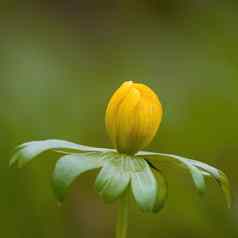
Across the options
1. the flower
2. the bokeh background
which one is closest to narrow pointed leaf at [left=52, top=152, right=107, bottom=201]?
the flower

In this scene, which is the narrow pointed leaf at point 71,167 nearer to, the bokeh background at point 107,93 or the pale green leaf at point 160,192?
the pale green leaf at point 160,192

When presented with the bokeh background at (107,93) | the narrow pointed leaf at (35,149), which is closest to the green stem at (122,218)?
the narrow pointed leaf at (35,149)

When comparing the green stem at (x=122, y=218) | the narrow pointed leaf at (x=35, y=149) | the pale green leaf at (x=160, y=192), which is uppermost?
the narrow pointed leaf at (x=35, y=149)

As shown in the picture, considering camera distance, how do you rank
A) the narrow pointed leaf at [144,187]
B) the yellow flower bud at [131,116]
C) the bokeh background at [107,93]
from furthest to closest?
the bokeh background at [107,93], the yellow flower bud at [131,116], the narrow pointed leaf at [144,187]

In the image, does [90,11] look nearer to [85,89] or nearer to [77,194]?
[85,89]

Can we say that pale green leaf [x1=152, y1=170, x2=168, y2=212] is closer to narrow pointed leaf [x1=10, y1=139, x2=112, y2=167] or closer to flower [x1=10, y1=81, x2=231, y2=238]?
flower [x1=10, y1=81, x2=231, y2=238]

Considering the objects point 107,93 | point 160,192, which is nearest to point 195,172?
point 160,192

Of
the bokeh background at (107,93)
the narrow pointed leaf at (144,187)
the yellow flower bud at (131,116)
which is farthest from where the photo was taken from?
the bokeh background at (107,93)
